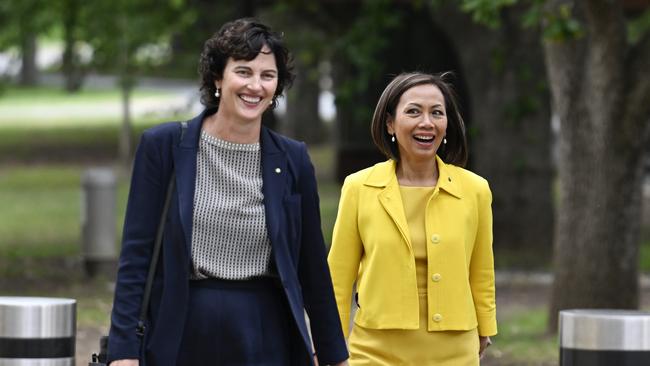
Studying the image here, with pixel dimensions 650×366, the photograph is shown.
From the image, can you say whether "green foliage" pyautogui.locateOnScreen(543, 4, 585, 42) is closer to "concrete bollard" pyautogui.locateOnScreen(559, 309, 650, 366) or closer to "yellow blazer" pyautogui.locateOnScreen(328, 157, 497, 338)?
"yellow blazer" pyautogui.locateOnScreen(328, 157, 497, 338)

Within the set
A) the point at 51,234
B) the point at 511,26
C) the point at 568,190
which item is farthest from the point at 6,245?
the point at 568,190

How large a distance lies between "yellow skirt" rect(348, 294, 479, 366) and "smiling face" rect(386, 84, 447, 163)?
0.49 meters

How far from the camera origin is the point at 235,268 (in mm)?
5000

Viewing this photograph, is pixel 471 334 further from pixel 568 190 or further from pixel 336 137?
pixel 336 137

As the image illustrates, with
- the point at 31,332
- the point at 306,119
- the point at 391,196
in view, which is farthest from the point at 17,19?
the point at 306,119

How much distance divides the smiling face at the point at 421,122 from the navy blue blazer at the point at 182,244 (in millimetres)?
604

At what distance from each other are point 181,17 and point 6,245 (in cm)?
440

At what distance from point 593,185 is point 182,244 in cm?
843

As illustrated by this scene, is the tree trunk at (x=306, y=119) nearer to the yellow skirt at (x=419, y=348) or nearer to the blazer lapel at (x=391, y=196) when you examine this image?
the blazer lapel at (x=391, y=196)

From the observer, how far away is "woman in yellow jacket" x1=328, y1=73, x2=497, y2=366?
5.64 metres

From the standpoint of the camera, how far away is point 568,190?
43.2 ft

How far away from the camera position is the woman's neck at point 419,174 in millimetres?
Result: 5820

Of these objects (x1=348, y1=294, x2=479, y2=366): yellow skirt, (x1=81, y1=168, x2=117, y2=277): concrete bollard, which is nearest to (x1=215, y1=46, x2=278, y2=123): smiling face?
(x1=348, y1=294, x2=479, y2=366): yellow skirt

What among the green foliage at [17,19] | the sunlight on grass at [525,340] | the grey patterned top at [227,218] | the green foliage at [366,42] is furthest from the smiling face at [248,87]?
the green foliage at [17,19]
